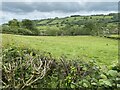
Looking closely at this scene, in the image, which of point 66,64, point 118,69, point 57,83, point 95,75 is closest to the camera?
point 118,69

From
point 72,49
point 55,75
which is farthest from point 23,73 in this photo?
point 72,49

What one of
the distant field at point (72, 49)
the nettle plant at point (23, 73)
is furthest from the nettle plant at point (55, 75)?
the distant field at point (72, 49)

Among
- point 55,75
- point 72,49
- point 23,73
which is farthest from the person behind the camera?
point 72,49

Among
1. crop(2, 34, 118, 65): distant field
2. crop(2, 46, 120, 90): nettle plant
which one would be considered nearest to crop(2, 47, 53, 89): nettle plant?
crop(2, 46, 120, 90): nettle plant

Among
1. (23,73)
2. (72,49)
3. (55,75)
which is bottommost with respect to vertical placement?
(72,49)

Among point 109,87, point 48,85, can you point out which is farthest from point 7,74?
point 109,87

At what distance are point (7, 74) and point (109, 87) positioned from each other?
2.32m

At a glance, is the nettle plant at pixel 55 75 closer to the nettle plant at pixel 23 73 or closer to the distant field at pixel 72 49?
the nettle plant at pixel 23 73

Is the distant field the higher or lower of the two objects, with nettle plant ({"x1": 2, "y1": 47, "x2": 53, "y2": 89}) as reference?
lower

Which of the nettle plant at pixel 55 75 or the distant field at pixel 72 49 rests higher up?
the nettle plant at pixel 55 75

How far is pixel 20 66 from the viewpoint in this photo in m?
6.52

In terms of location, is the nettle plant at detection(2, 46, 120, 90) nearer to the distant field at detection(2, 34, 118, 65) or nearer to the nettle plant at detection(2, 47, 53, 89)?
the nettle plant at detection(2, 47, 53, 89)

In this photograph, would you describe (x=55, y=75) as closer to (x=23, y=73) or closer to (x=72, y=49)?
(x=23, y=73)

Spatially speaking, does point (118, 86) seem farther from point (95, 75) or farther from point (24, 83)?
point (24, 83)
